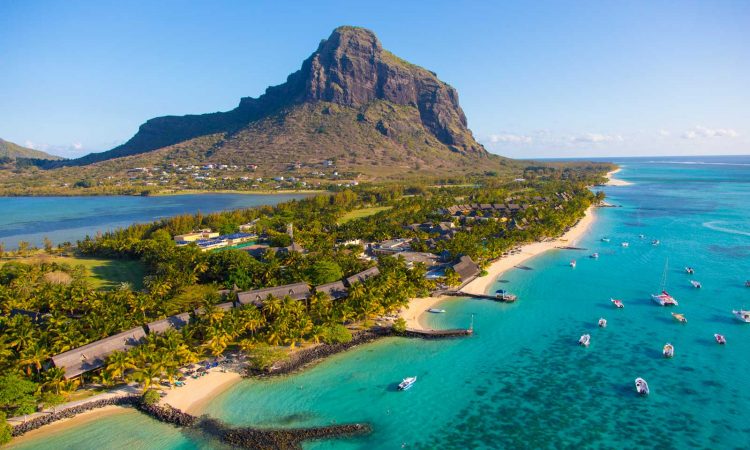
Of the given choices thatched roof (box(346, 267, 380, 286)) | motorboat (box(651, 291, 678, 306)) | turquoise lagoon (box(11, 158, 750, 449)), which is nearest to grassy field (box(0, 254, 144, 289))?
thatched roof (box(346, 267, 380, 286))

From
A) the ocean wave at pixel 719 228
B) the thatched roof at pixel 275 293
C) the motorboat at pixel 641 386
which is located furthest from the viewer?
the ocean wave at pixel 719 228

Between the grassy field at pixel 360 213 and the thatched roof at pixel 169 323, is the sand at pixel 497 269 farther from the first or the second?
the grassy field at pixel 360 213

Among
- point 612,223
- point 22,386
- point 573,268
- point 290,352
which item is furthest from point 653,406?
point 612,223

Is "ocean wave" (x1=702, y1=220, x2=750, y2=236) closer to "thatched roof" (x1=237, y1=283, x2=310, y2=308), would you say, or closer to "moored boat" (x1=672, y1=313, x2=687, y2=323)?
A: "moored boat" (x1=672, y1=313, x2=687, y2=323)

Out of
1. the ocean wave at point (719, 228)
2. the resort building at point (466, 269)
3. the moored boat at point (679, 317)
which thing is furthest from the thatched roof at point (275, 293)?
the ocean wave at point (719, 228)

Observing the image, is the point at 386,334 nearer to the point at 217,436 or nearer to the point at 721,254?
the point at 217,436

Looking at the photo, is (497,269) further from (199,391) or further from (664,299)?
(199,391)
